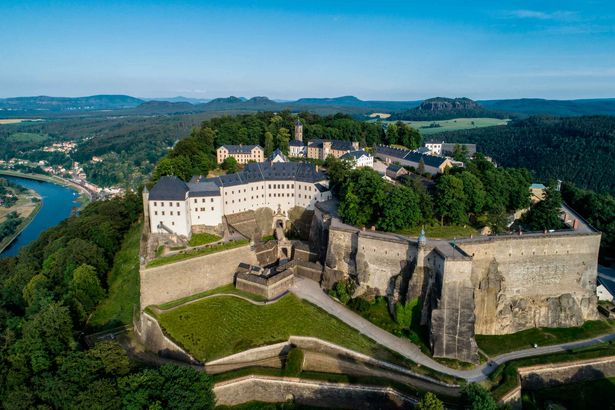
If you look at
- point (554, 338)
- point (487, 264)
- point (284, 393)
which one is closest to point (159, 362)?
point (284, 393)

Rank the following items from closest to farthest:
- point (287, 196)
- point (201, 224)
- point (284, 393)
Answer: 1. point (284, 393)
2. point (201, 224)
3. point (287, 196)

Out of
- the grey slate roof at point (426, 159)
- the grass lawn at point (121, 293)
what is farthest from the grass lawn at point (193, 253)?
the grey slate roof at point (426, 159)

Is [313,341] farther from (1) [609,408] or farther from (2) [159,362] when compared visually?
(1) [609,408]

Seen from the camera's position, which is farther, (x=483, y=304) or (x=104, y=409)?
(x=483, y=304)

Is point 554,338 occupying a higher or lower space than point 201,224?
lower

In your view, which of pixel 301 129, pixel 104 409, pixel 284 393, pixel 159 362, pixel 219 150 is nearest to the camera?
pixel 104 409

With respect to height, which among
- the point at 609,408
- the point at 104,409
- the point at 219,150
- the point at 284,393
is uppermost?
the point at 219,150

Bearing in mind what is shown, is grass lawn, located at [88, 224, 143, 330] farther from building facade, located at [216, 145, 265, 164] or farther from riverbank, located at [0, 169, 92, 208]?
riverbank, located at [0, 169, 92, 208]
